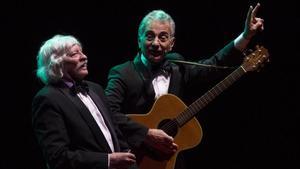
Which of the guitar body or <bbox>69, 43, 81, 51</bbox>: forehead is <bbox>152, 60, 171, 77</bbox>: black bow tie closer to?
the guitar body

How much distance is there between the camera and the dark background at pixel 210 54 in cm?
410

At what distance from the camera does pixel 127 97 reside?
3.30 meters

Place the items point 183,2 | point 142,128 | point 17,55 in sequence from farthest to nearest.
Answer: point 183,2
point 17,55
point 142,128

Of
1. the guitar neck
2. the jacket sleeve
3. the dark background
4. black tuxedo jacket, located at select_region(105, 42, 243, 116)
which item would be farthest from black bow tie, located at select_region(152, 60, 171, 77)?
the dark background

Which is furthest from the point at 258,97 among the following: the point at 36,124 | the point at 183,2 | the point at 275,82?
the point at 36,124

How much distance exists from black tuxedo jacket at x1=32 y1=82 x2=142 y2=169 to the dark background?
1404 millimetres

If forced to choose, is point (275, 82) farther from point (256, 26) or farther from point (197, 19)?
point (256, 26)

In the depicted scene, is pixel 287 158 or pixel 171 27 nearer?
pixel 171 27

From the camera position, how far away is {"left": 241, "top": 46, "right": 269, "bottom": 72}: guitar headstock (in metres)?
3.24

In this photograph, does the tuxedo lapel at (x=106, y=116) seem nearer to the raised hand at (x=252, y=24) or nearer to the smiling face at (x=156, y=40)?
the smiling face at (x=156, y=40)

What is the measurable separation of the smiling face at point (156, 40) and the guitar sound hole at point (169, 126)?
379mm

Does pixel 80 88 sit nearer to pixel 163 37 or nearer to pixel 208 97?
pixel 163 37

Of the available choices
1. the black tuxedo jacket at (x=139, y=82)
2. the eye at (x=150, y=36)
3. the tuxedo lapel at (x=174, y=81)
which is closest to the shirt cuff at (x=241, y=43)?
the black tuxedo jacket at (x=139, y=82)

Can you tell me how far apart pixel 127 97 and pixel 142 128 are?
0.76ft
